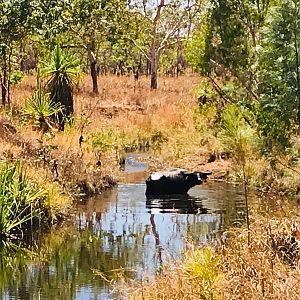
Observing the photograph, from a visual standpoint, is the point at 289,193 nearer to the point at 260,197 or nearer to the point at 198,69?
the point at 260,197

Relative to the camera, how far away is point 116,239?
12.2 m

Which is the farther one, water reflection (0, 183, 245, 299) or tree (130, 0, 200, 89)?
tree (130, 0, 200, 89)

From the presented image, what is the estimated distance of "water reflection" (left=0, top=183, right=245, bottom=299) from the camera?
9508mm

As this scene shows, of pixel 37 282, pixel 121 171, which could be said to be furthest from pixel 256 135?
pixel 37 282

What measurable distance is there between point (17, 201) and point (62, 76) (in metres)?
8.81

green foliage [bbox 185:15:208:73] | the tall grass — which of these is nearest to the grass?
the tall grass

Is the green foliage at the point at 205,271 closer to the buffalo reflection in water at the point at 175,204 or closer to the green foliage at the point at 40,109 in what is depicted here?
the buffalo reflection in water at the point at 175,204

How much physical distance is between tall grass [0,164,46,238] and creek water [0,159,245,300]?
1.56ft

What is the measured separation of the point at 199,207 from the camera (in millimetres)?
15156

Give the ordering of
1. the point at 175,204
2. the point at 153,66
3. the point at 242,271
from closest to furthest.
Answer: the point at 242,271 → the point at 175,204 → the point at 153,66

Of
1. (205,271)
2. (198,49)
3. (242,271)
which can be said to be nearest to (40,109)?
(198,49)

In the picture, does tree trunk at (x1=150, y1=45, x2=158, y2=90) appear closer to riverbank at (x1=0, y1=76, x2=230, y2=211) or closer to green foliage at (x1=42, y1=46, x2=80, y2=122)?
riverbank at (x1=0, y1=76, x2=230, y2=211)

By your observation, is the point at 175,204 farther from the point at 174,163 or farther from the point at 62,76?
the point at 62,76

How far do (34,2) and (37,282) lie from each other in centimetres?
1080
